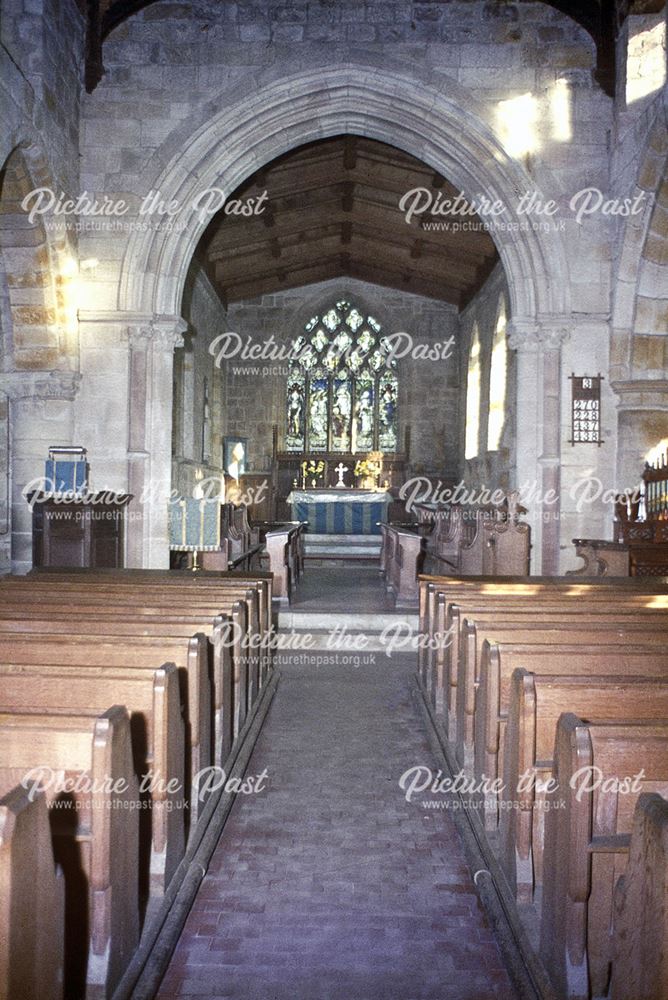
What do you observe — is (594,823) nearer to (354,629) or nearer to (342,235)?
(354,629)

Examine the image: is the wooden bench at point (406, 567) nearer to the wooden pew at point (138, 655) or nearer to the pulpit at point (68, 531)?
the pulpit at point (68, 531)

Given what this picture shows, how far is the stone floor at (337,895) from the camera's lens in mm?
2045

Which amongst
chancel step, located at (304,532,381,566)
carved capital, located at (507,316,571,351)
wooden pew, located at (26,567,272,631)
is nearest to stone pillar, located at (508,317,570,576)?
carved capital, located at (507,316,571,351)

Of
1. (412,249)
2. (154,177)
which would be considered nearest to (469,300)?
(412,249)

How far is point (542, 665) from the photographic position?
2.70m

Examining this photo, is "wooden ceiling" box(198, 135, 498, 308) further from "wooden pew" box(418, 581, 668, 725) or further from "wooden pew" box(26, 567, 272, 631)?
"wooden pew" box(418, 581, 668, 725)

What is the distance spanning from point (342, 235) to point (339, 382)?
3520 mm

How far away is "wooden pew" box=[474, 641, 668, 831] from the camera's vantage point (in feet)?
8.71

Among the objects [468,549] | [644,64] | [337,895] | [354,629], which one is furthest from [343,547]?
[337,895]

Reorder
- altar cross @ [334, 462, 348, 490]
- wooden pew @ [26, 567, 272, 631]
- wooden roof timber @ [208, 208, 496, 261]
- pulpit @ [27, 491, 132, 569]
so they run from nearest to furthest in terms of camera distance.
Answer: wooden pew @ [26, 567, 272, 631] < pulpit @ [27, 491, 132, 569] < wooden roof timber @ [208, 208, 496, 261] < altar cross @ [334, 462, 348, 490]

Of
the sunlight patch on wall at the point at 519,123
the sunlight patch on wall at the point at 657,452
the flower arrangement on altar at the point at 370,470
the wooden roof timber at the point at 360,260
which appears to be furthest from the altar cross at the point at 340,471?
the sunlight patch on wall at the point at 519,123

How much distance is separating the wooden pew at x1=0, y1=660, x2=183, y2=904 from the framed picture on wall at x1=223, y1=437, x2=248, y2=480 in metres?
13.4

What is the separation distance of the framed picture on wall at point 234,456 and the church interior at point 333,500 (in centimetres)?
17

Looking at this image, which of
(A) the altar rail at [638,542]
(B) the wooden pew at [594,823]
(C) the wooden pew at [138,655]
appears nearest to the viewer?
(B) the wooden pew at [594,823]
